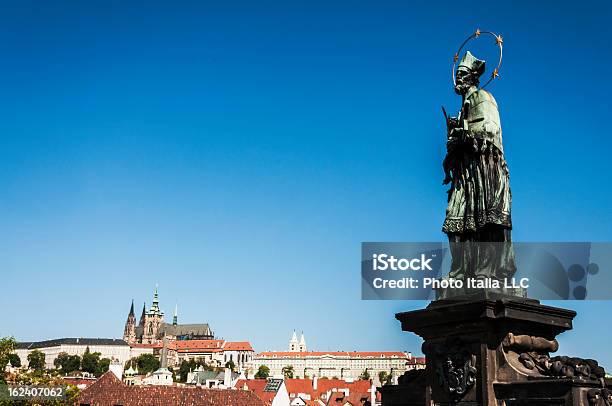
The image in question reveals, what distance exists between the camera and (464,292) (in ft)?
27.5

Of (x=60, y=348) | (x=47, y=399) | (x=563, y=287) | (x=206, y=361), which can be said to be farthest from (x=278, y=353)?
(x=563, y=287)

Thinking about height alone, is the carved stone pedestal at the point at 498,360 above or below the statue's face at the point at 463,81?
below

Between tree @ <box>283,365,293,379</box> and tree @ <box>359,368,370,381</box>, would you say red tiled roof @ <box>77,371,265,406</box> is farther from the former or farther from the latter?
tree @ <box>283,365,293,379</box>

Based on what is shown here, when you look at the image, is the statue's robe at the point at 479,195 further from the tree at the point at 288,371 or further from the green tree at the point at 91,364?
the tree at the point at 288,371

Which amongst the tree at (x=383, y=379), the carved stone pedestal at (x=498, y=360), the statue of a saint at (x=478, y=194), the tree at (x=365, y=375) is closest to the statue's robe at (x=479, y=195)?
the statue of a saint at (x=478, y=194)

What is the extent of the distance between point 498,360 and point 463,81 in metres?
3.82

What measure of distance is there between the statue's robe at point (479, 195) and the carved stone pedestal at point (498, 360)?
2.34 ft

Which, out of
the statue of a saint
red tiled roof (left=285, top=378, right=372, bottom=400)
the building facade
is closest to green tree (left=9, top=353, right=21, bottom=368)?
the statue of a saint

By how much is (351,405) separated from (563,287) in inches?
2165

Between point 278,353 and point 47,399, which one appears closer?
point 47,399

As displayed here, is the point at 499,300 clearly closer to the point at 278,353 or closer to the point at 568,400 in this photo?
the point at 568,400

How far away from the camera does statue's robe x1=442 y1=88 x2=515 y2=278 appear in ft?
27.4

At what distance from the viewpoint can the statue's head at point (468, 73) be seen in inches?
367

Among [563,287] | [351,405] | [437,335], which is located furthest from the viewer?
[351,405]
